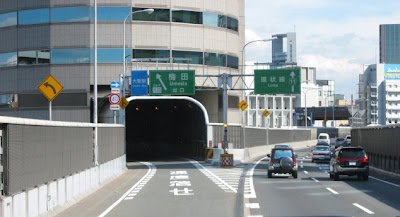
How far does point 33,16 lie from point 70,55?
516 cm

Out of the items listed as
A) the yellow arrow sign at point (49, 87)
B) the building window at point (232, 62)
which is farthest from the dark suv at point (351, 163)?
the building window at point (232, 62)

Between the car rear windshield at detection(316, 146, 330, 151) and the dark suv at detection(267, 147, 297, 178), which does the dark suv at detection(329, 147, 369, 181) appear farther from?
the car rear windshield at detection(316, 146, 330, 151)

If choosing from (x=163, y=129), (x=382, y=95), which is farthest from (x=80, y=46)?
(x=382, y=95)

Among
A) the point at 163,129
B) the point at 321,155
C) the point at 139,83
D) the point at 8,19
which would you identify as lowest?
the point at 321,155

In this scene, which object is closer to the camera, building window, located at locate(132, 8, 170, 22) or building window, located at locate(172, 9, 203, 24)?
building window, located at locate(132, 8, 170, 22)

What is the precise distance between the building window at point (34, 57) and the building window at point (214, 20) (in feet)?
52.0

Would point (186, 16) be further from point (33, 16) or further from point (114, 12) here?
point (33, 16)

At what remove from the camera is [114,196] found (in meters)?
25.1

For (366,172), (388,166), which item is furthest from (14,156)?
(388,166)

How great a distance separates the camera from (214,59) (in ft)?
217

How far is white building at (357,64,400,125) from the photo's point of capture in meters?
179

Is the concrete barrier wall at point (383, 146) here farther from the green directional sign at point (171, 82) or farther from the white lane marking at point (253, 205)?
the white lane marking at point (253, 205)

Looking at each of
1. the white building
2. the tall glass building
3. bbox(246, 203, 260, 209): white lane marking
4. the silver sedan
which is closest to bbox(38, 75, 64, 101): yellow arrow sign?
bbox(246, 203, 260, 209): white lane marking

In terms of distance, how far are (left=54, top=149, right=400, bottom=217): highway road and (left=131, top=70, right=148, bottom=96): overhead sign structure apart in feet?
63.1
